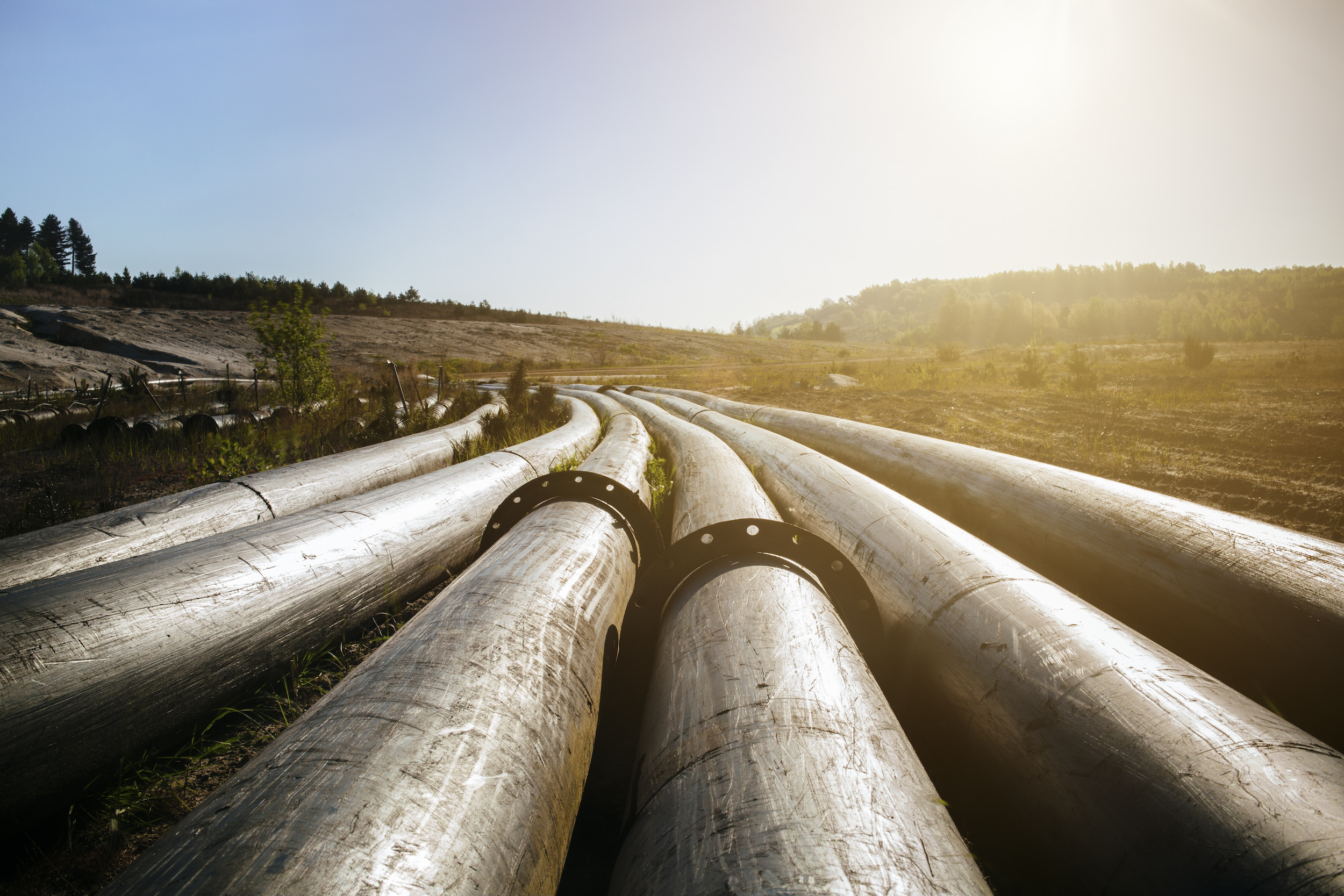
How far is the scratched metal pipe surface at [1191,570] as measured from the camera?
1.47 metres

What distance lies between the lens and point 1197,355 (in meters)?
15.4

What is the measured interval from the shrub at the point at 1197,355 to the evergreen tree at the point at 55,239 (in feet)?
376

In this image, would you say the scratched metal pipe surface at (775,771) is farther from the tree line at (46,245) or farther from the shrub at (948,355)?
the tree line at (46,245)

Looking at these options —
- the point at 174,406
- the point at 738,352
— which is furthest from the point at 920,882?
the point at 738,352

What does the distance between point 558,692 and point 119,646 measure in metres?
1.25

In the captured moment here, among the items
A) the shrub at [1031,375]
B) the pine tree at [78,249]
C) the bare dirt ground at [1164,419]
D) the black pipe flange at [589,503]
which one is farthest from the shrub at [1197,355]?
the pine tree at [78,249]

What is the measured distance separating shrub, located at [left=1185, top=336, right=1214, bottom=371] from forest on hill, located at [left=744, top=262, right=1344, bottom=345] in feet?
75.5

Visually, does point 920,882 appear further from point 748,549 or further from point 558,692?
point 748,549

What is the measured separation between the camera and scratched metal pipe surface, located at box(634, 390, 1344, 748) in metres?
1.47

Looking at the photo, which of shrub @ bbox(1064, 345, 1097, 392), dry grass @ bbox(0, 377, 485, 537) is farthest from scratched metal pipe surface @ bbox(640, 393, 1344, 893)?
shrub @ bbox(1064, 345, 1097, 392)

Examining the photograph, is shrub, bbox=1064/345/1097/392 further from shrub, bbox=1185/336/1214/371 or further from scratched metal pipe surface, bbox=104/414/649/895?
scratched metal pipe surface, bbox=104/414/649/895

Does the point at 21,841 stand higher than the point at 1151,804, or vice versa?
the point at 1151,804

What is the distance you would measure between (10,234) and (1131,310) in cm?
15457

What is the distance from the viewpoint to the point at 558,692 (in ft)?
4.07
